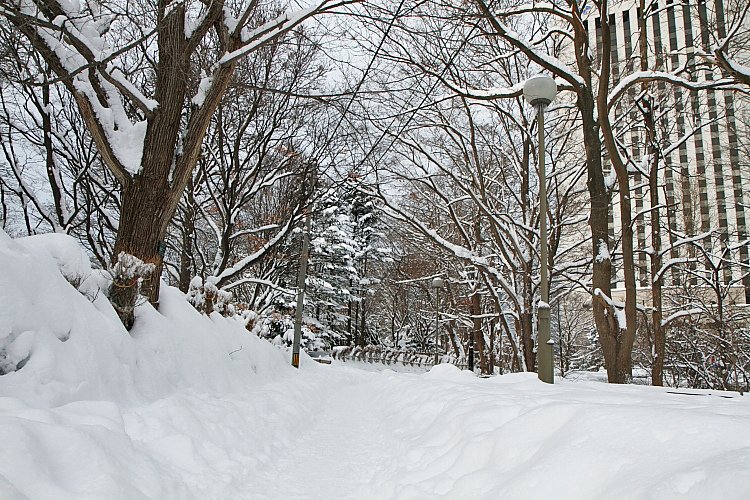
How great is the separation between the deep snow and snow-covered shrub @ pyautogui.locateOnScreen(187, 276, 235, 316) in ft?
5.09

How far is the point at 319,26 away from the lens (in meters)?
6.84

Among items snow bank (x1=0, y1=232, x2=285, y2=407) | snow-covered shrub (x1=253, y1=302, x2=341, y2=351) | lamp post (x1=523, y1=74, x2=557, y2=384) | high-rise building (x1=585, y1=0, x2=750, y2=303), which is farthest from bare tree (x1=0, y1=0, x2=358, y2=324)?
snow-covered shrub (x1=253, y1=302, x2=341, y2=351)

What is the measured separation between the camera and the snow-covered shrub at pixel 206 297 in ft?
26.0

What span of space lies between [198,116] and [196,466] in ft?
15.4

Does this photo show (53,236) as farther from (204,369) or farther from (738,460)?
(738,460)

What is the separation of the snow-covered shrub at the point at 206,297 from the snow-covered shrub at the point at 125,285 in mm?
2794

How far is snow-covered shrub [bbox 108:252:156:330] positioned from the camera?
4996mm

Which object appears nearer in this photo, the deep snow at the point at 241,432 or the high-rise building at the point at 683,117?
the deep snow at the point at 241,432

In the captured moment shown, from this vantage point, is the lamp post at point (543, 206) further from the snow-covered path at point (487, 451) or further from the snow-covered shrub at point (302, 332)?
the snow-covered shrub at point (302, 332)

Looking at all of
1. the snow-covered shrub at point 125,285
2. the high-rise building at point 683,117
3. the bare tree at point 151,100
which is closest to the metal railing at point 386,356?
the high-rise building at point 683,117

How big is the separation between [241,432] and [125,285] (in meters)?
2.07

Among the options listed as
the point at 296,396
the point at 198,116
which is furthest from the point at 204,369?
the point at 198,116

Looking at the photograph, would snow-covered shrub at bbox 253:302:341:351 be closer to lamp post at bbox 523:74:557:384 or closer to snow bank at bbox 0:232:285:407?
lamp post at bbox 523:74:557:384

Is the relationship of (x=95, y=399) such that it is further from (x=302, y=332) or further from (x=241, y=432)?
(x=302, y=332)
